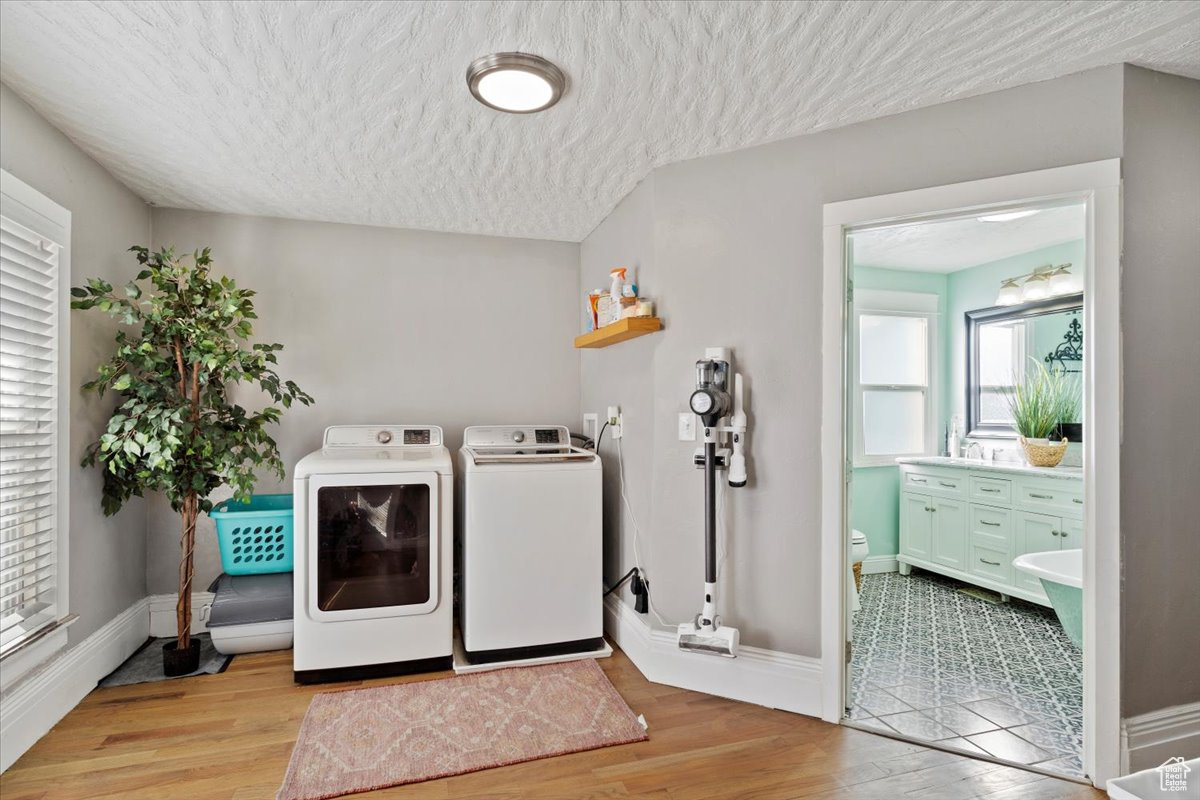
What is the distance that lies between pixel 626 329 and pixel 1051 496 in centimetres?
271

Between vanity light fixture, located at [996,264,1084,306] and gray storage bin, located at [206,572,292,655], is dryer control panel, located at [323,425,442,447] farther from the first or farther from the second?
vanity light fixture, located at [996,264,1084,306]

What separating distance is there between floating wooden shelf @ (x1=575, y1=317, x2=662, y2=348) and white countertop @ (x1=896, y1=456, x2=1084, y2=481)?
249cm

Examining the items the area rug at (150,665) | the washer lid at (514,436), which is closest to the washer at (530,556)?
the washer lid at (514,436)

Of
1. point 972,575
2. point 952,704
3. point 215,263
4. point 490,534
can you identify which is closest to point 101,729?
point 490,534

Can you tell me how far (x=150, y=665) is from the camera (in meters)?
2.67

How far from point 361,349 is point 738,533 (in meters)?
2.31

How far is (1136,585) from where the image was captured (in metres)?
1.90

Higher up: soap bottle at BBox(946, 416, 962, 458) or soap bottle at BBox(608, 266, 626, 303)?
soap bottle at BBox(608, 266, 626, 303)

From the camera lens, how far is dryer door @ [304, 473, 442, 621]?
2529 millimetres

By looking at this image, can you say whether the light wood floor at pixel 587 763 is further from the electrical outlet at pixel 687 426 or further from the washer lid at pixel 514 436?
the washer lid at pixel 514 436

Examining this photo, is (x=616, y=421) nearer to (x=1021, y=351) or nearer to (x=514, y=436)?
(x=514, y=436)

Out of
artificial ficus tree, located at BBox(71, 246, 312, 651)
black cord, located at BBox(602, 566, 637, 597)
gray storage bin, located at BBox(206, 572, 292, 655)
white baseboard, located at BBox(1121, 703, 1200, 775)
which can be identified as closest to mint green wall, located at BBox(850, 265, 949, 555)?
black cord, located at BBox(602, 566, 637, 597)

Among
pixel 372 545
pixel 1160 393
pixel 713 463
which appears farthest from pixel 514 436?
pixel 1160 393

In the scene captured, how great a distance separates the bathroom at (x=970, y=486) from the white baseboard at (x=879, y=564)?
0.5 inches
